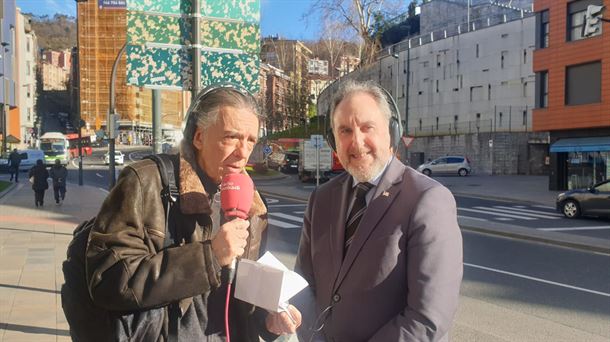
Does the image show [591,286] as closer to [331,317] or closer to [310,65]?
[331,317]

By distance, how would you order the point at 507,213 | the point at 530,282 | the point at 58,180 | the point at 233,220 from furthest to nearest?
the point at 58,180, the point at 507,213, the point at 530,282, the point at 233,220

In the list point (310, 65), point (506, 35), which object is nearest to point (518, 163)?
point (506, 35)

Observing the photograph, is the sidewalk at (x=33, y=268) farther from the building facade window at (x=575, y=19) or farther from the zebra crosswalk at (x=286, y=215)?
the building facade window at (x=575, y=19)

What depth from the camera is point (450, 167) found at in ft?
143

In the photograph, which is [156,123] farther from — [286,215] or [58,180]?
[58,180]

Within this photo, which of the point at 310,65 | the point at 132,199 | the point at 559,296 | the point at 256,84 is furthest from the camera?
the point at 310,65

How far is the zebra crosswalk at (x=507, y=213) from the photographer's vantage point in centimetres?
1776

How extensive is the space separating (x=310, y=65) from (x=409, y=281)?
67322 mm

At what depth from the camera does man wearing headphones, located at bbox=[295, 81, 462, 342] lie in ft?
6.53

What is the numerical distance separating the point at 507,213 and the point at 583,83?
1410cm

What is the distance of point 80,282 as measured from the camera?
201cm

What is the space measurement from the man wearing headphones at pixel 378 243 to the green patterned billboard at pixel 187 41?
71.4 inches

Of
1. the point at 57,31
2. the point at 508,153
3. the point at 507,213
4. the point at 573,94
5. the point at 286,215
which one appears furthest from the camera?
the point at 57,31

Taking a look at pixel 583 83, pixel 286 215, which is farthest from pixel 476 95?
pixel 286 215
